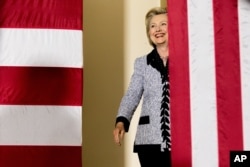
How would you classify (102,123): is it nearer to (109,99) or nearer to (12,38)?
(109,99)

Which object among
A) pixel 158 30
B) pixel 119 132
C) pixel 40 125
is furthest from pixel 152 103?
pixel 40 125

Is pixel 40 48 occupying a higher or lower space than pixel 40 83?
higher

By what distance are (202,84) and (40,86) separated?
1.71 feet

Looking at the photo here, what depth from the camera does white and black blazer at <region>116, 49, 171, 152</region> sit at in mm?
1156

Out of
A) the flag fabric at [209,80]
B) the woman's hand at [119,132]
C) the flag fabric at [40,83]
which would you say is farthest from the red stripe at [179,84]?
the flag fabric at [40,83]

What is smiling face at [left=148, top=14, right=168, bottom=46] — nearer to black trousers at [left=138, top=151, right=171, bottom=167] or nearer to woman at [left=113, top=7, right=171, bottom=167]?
woman at [left=113, top=7, right=171, bottom=167]

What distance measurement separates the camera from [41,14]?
52.8 inches

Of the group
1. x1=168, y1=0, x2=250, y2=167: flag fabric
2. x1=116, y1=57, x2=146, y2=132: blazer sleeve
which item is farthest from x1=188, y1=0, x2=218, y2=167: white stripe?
x1=116, y1=57, x2=146, y2=132: blazer sleeve

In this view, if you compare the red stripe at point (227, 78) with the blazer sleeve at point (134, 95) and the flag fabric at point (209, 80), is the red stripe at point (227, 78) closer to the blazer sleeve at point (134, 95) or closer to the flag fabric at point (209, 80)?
the flag fabric at point (209, 80)

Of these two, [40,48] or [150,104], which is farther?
[40,48]

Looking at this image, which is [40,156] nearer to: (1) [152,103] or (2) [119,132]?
(2) [119,132]

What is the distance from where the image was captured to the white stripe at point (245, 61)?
1180mm

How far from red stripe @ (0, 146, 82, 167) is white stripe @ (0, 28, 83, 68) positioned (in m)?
0.27

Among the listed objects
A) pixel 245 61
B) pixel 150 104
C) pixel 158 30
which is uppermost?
pixel 158 30
